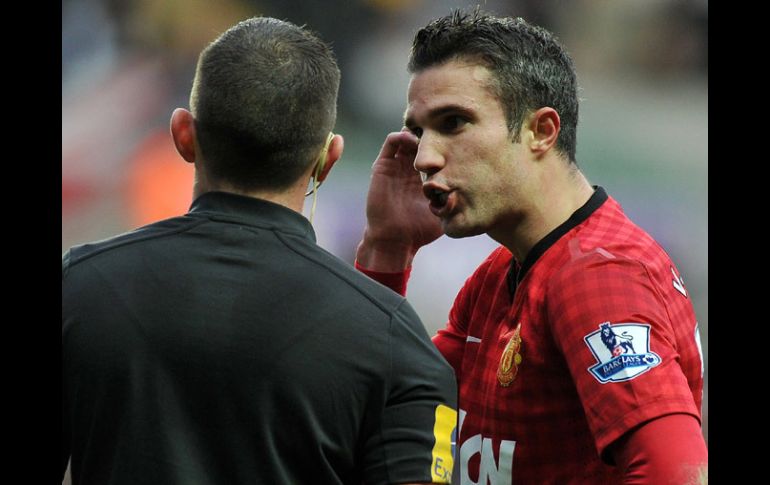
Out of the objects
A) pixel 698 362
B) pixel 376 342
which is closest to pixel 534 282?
pixel 698 362

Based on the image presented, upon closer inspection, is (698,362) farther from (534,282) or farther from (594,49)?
(594,49)

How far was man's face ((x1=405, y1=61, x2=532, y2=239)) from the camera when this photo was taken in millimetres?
2322

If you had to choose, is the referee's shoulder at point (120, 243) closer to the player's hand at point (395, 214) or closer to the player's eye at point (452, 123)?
the player's eye at point (452, 123)

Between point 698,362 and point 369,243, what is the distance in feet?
3.80

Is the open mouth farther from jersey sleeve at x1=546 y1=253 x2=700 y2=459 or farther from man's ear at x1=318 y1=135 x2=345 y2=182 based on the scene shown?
man's ear at x1=318 y1=135 x2=345 y2=182

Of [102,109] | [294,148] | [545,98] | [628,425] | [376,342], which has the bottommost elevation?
[628,425]

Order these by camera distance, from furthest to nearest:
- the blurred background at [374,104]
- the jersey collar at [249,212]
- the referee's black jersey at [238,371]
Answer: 1. the blurred background at [374,104]
2. the jersey collar at [249,212]
3. the referee's black jersey at [238,371]

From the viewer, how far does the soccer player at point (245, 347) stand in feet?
5.00

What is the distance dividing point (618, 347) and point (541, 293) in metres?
0.35

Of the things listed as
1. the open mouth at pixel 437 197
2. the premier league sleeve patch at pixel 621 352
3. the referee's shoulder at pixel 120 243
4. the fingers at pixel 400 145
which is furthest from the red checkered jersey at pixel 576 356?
the referee's shoulder at pixel 120 243

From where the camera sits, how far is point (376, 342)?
1568 mm

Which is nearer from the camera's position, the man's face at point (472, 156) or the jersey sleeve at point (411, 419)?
the jersey sleeve at point (411, 419)

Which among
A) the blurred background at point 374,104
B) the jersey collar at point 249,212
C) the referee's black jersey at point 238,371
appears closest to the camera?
the referee's black jersey at point 238,371

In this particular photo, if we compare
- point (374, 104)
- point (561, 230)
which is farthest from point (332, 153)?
point (374, 104)
